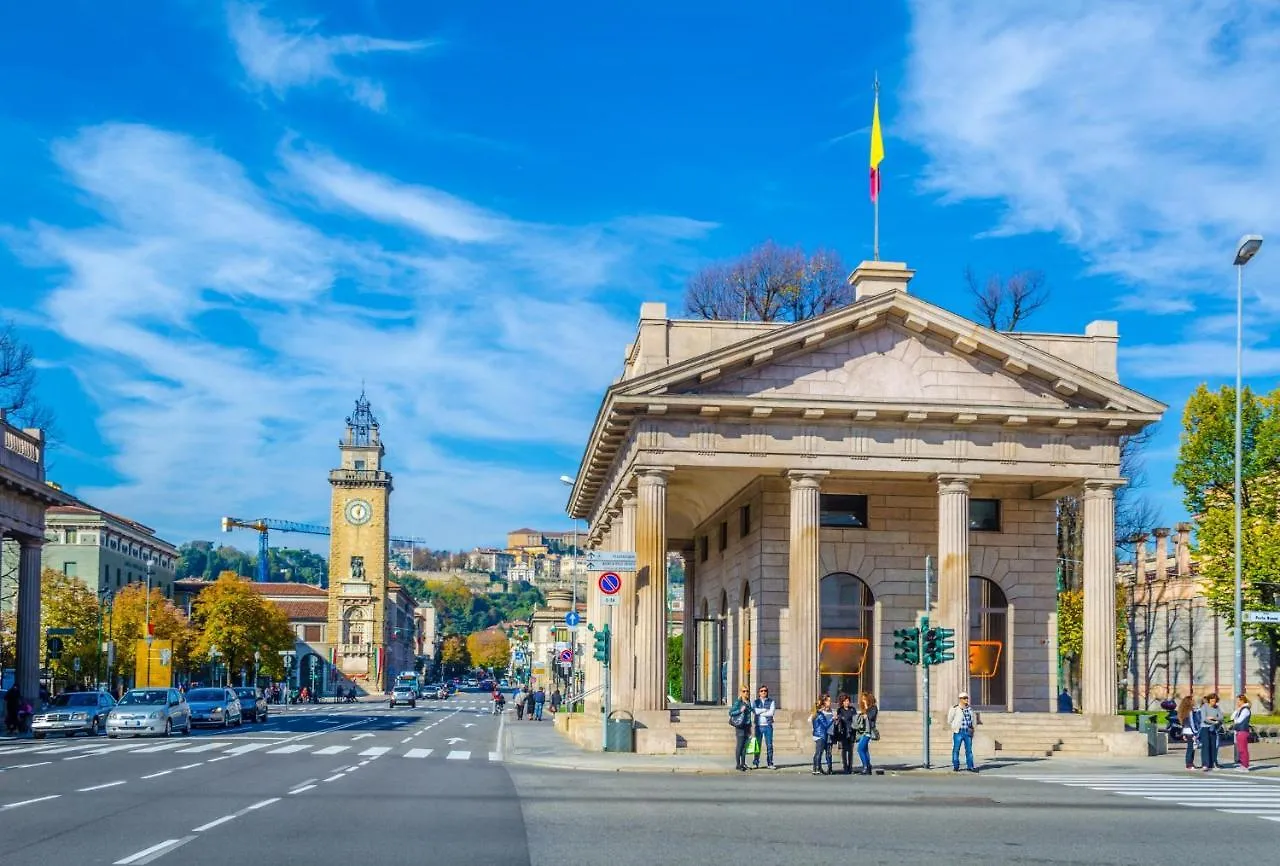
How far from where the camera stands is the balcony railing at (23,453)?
53.2 m

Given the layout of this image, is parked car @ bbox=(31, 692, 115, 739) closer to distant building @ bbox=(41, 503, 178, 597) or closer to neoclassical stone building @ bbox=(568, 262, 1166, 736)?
neoclassical stone building @ bbox=(568, 262, 1166, 736)

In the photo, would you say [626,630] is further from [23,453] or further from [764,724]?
[23,453]

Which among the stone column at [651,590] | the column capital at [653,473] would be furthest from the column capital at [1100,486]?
the stone column at [651,590]

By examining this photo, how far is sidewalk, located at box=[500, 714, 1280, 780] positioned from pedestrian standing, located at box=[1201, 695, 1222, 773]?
446 mm

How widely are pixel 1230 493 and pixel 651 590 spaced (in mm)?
30059

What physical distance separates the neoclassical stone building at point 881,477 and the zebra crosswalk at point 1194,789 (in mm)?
7389

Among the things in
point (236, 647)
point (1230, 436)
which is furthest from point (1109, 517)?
point (236, 647)

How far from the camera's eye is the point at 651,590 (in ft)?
122

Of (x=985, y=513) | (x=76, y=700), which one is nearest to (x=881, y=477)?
(x=985, y=513)

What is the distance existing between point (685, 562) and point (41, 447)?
83.3 feet

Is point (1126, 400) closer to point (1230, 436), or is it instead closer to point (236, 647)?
point (1230, 436)

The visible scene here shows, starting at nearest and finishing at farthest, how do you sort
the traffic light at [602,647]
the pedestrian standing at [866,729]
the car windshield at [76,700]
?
the pedestrian standing at [866,729]
the traffic light at [602,647]
the car windshield at [76,700]

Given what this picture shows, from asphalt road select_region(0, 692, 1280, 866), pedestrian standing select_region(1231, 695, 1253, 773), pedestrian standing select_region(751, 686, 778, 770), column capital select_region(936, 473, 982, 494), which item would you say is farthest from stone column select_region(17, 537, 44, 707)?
pedestrian standing select_region(1231, 695, 1253, 773)

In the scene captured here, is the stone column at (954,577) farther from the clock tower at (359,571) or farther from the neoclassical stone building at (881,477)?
the clock tower at (359,571)
